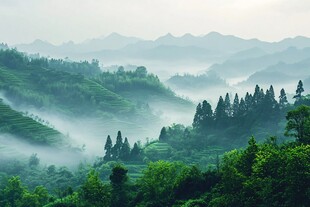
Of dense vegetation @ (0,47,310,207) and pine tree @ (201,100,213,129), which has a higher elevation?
pine tree @ (201,100,213,129)

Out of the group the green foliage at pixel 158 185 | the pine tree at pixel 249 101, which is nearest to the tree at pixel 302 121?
the green foliage at pixel 158 185

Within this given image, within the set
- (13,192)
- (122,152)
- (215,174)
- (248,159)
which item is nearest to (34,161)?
(122,152)

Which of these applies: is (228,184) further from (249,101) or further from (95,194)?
(249,101)

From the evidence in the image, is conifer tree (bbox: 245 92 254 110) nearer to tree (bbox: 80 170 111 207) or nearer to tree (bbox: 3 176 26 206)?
tree (bbox: 3 176 26 206)

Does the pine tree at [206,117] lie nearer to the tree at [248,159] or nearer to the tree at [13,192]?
the tree at [13,192]

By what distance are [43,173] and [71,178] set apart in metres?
19.4

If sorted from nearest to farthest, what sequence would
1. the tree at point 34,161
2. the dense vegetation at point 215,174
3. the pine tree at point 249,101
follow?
the dense vegetation at point 215,174 < the pine tree at point 249,101 < the tree at point 34,161

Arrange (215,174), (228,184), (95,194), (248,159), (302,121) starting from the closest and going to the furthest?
(228,184) → (248,159) → (302,121) → (215,174) → (95,194)

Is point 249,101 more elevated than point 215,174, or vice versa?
point 249,101

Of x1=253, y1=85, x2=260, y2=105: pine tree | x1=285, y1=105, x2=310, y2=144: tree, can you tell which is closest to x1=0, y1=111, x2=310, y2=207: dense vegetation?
x1=285, y1=105, x2=310, y2=144: tree

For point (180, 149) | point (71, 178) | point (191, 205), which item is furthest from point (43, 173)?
point (191, 205)

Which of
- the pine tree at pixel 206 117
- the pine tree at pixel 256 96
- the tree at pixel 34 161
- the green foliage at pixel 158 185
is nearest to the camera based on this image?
the green foliage at pixel 158 185

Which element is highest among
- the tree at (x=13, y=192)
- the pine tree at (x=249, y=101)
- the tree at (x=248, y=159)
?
the pine tree at (x=249, y=101)

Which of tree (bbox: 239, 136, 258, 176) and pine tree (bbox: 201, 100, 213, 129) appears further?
pine tree (bbox: 201, 100, 213, 129)
